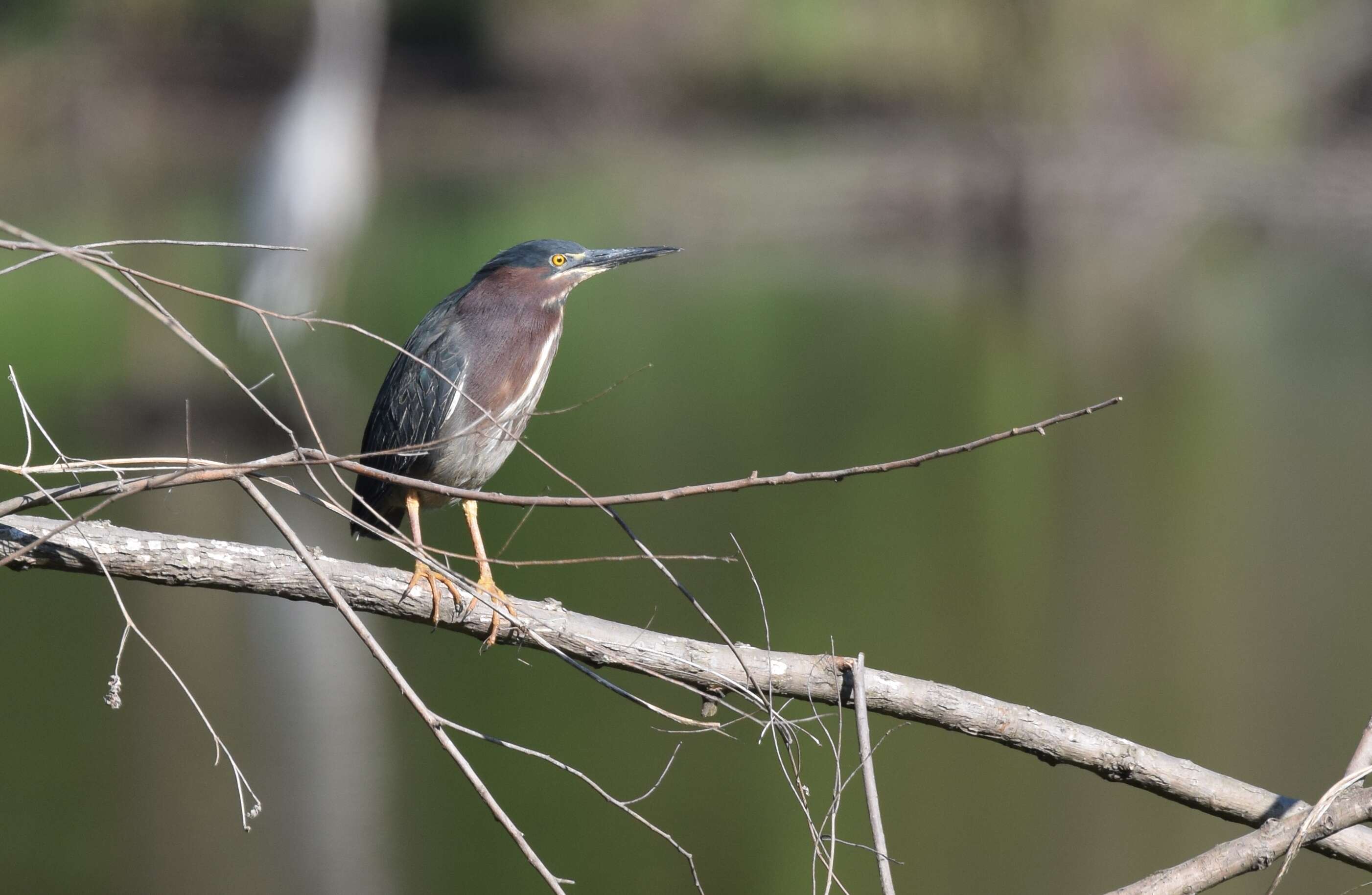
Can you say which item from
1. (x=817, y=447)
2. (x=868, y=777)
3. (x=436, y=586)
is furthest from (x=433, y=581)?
(x=817, y=447)

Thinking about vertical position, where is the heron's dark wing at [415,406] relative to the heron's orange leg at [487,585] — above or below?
above

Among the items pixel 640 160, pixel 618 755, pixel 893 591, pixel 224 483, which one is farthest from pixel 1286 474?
pixel 640 160

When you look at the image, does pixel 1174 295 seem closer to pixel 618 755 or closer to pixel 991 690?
pixel 991 690

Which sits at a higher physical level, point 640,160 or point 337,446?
point 640,160

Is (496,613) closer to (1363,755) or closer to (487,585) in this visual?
(487,585)

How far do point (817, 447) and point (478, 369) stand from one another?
4.28 metres

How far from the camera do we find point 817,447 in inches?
268

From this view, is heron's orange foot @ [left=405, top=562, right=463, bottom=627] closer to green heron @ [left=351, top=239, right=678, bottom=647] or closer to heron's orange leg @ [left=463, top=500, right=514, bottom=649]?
heron's orange leg @ [left=463, top=500, right=514, bottom=649]

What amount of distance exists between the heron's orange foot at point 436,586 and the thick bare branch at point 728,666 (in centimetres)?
5

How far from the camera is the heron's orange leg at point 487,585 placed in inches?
75.5

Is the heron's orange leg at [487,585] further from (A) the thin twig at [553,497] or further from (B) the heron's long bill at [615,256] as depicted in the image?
(B) the heron's long bill at [615,256]

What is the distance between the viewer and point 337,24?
8.24m

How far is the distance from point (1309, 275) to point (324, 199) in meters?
8.64

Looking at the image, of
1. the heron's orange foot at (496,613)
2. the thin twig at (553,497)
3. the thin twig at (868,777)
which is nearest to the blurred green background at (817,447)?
the heron's orange foot at (496,613)
